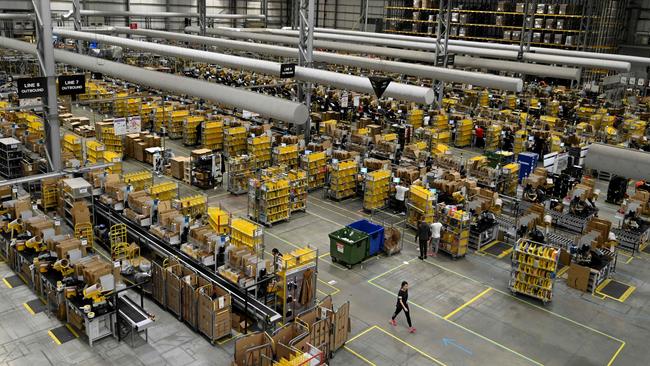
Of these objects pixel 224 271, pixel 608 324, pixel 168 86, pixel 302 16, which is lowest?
pixel 608 324

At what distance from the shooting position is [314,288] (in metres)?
14.0

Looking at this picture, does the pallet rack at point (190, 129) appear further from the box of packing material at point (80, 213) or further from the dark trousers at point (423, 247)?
the dark trousers at point (423, 247)

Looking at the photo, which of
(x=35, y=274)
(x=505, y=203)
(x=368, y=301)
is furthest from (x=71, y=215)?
(x=505, y=203)

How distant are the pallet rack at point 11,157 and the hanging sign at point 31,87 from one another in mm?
7921

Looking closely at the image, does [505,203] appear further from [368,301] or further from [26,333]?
[26,333]

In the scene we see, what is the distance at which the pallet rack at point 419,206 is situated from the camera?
1853 centimetres

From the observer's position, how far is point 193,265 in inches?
567

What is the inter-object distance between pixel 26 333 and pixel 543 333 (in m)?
11.9

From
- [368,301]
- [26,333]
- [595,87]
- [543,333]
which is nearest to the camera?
[26,333]

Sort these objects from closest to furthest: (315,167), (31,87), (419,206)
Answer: (31,87), (419,206), (315,167)

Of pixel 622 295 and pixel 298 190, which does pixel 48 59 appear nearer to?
pixel 298 190

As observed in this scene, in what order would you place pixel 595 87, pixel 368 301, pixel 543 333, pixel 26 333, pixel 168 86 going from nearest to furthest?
pixel 26 333, pixel 543 333, pixel 368 301, pixel 168 86, pixel 595 87

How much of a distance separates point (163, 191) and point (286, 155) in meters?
6.44

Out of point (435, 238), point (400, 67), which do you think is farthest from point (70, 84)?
point (400, 67)
